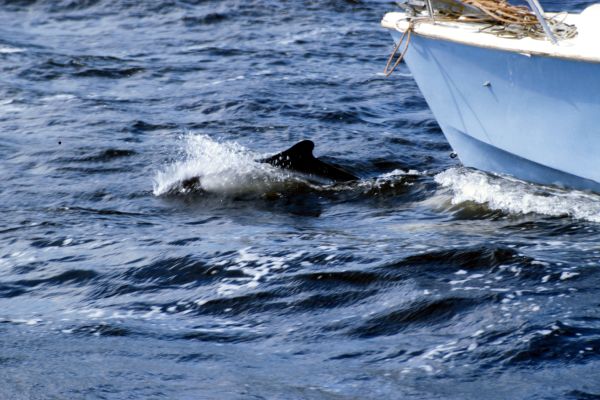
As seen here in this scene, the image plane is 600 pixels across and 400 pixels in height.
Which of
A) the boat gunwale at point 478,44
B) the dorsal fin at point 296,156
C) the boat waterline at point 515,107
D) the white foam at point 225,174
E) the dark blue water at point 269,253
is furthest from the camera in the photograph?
the dorsal fin at point 296,156

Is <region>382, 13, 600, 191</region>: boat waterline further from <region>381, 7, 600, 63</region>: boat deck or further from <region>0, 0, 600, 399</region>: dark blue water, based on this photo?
<region>0, 0, 600, 399</region>: dark blue water

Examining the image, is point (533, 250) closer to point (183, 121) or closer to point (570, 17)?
point (570, 17)

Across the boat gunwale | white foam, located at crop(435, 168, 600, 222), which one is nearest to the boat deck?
the boat gunwale

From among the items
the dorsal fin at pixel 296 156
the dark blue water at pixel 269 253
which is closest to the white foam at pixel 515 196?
the dark blue water at pixel 269 253

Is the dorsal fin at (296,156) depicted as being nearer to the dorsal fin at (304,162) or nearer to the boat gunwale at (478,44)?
the dorsal fin at (304,162)

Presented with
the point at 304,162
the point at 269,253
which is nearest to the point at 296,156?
the point at 304,162

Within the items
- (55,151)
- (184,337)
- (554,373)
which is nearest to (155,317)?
(184,337)

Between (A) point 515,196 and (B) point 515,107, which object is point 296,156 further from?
(B) point 515,107

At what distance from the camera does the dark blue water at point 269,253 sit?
530 centimetres

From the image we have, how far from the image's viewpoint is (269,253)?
23.9ft

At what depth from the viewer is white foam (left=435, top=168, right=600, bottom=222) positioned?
7883 millimetres

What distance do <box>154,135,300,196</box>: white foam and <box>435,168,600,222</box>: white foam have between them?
1.40 metres

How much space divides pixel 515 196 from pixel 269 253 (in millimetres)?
2163

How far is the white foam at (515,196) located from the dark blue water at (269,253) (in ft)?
0.07
